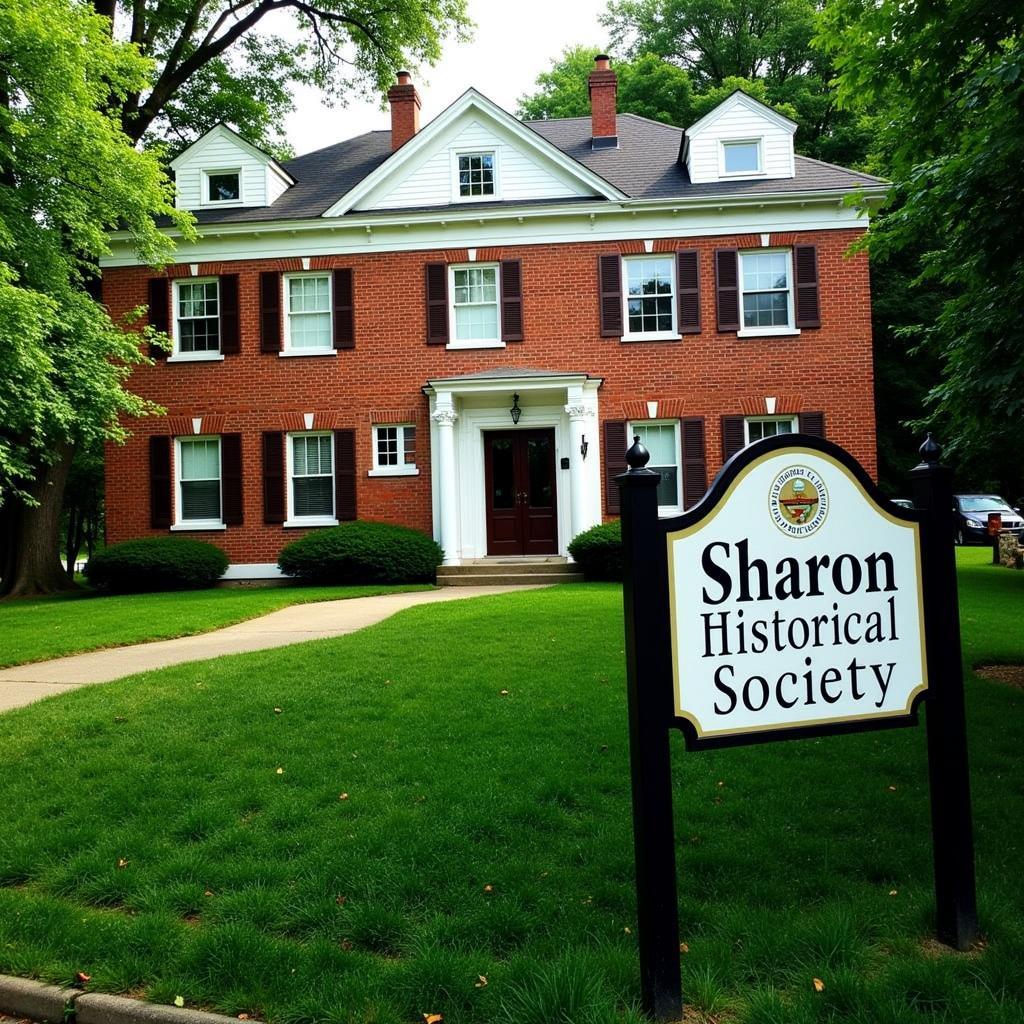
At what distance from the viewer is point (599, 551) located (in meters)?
15.6

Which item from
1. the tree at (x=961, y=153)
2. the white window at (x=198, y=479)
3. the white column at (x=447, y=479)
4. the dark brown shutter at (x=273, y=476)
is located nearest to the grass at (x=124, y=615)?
the white column at (x=447, y=479)

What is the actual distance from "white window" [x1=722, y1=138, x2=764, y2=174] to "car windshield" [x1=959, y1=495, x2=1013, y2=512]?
15507 mm

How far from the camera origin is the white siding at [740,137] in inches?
715

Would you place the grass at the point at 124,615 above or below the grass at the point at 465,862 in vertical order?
above

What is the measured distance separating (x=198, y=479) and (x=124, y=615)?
6963mm

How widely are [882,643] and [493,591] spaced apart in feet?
38.5

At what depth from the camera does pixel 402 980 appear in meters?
2.76

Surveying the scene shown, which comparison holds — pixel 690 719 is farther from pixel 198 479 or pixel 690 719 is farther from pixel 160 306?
pixel 160 306

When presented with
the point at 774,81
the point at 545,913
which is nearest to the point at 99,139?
the point at 545,913

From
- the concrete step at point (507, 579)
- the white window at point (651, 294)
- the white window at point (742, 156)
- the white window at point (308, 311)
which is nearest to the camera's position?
the concrete step at point (507, 579)

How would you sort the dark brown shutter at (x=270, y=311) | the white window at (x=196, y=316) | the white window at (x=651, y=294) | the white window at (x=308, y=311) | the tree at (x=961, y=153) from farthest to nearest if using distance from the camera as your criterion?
the white window at (x=196, y=316) → the white window at (x=308, y=311) → the dark brown shutter at (x=270, y=311) → the white window at (x=651, y=294) → the tree at (x=961, y=153)

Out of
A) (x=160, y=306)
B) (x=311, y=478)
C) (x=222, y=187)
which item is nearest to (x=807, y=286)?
(x=311, y=478)

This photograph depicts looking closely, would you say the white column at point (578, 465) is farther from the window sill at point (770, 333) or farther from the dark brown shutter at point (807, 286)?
the dark brown shutter at point (807, 286)

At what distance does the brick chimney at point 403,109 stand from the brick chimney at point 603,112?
4231 mm
